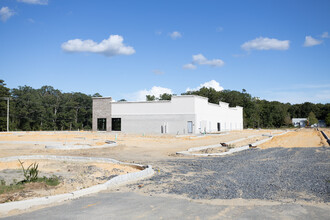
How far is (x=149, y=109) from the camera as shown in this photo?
53.8 meters

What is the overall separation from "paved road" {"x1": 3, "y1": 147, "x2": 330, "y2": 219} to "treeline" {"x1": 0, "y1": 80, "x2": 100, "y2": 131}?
63.5m

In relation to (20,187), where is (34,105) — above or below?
above

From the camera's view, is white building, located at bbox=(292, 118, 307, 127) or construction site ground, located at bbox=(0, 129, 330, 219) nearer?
construction site ground, located at bbox=(0, 129, 330, 219)

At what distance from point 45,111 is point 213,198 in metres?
72.6

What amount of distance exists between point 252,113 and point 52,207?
336ft

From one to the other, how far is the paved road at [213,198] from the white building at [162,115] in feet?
123

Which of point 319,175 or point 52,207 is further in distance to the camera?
point 319,175

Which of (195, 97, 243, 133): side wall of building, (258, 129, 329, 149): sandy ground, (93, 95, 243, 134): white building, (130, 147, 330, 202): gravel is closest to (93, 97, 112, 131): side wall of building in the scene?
(93, 95, 243, 134): white building

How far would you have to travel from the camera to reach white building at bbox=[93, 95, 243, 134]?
51312mm

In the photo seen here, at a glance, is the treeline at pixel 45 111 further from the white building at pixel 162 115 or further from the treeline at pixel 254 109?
the treeline at pixel 254 109

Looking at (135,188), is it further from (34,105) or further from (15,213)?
(34,105)

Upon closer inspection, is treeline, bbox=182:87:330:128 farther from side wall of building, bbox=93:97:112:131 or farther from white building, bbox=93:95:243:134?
side wall of building, bbox=93:97:112:131

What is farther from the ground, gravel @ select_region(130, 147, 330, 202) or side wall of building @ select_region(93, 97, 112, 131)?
side wall of building @ select_region(93, 97, 112, 131)

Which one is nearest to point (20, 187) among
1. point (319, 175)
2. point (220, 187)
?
point (220, 187)
